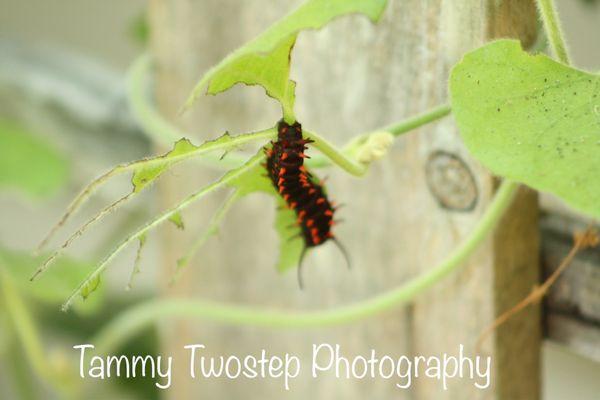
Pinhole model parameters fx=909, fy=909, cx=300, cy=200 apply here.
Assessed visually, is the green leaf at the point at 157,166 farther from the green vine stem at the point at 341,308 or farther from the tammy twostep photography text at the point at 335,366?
the tammy twostep photography text at the point at 335,366

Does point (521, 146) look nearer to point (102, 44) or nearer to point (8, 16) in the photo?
point (102, 44)

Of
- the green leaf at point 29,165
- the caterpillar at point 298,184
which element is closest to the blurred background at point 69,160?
the green leaf at point 29,165

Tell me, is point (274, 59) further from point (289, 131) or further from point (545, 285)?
point (545, 285)

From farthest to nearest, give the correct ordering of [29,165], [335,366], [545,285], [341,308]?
[29,165]
[335,366]
[341,308]
[545,285]

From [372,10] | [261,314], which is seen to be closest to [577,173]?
[372,10]

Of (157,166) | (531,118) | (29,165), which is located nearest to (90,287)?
(157,166)

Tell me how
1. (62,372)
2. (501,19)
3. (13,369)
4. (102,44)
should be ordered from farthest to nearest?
(102,44), (13,369), (62,372), (501,19)
